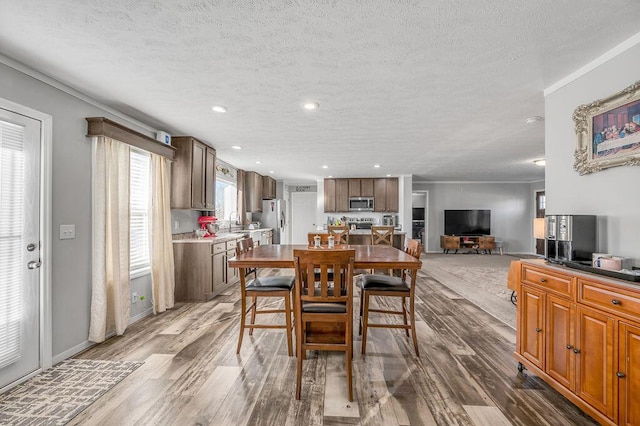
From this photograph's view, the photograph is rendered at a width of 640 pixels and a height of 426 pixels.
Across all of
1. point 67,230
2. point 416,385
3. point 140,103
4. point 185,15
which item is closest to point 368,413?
point 416,385

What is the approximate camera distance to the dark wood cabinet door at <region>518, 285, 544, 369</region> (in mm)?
2119

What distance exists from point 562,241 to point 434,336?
1490 millimetres

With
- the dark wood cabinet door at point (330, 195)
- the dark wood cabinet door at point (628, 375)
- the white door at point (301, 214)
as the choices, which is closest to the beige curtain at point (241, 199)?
the dark wood cabinet door at point (330, 195)

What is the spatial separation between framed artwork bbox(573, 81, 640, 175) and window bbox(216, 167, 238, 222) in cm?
553

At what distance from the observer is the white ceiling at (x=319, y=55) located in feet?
5.25

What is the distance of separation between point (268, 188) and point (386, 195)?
3.38m

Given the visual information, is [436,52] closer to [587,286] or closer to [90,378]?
[587,286]

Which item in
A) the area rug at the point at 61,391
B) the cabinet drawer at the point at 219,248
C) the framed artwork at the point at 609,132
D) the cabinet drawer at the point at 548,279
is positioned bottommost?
the area rug at the point at 61,391

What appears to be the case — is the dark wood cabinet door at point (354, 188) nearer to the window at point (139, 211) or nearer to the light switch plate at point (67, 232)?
the window at point (139, 211)

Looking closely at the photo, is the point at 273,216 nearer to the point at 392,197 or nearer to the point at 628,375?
the point at 392,197

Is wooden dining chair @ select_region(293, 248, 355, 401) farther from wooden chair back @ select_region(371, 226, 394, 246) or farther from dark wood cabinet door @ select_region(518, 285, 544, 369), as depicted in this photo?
wooden chair back @ select_region(371, 226, 394, 246)

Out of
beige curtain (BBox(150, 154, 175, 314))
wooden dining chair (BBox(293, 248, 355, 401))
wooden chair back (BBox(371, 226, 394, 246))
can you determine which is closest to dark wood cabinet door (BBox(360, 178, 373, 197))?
wooden chair back (BBox(371, 226, 394, 246))

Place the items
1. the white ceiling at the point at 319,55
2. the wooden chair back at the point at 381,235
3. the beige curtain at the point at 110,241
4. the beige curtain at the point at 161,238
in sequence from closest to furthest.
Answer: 1. the white ceiling at the point at 319,55
2. the beige curtain at the point at 110,241
3. the beige curtain at the point at 161,238
4. the wooden chair back at the point at 381,235

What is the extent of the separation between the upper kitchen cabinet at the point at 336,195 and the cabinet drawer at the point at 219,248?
431 centimetres
